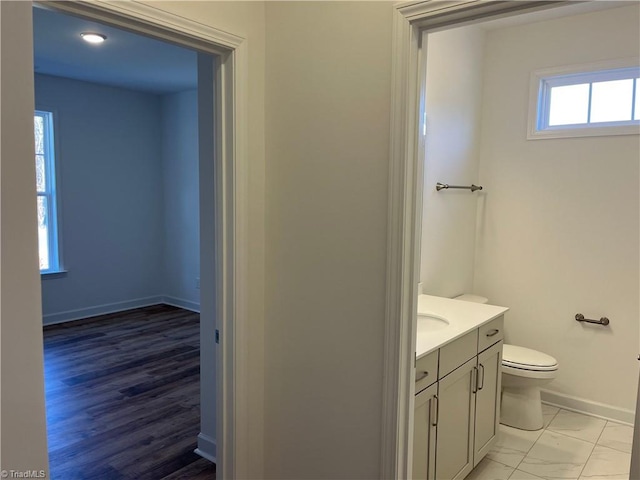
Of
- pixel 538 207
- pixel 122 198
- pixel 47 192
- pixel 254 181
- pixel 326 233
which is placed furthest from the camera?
pixel 122 198

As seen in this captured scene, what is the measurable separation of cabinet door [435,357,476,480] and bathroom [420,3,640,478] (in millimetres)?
910

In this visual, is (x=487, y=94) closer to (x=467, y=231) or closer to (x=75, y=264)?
(x=467, y=231)

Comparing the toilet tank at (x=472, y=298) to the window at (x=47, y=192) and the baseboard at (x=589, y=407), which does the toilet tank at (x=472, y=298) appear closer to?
the baseboard at (x=589, y=407)

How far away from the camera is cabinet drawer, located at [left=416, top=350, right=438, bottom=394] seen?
1861mm

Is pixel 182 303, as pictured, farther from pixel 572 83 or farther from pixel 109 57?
pixel 572 83

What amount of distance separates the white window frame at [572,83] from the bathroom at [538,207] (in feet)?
0.14

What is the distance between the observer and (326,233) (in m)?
1.78

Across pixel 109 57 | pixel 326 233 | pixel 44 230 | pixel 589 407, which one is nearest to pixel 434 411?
pixel 326 233

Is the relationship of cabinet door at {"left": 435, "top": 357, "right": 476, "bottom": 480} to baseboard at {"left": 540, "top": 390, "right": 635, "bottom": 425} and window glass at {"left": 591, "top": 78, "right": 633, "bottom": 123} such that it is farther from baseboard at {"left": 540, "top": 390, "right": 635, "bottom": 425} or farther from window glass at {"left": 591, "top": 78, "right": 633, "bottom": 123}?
window glass at {"left": 591, "top": 78, "right": 633, "bottom": 123}

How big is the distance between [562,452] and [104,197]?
200 inches

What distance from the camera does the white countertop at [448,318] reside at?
2.00 meters

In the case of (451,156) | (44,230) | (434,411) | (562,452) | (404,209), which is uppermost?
(451,156)

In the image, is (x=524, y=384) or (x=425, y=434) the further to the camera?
(x=524, y=384)

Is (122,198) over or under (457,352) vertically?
over
